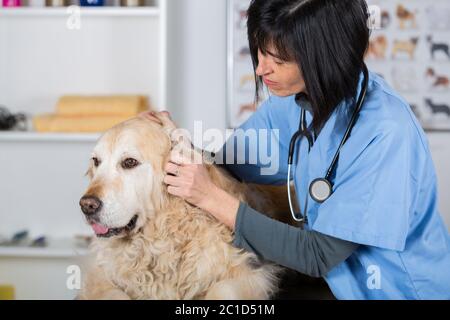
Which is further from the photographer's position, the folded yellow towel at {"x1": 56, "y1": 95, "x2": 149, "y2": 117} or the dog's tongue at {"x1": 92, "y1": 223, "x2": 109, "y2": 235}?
the folded yellow towel at {"x1": 56, "y1": 95, "x2": 149, "y2": 117}

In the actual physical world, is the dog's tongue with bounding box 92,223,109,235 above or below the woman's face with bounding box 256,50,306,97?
below

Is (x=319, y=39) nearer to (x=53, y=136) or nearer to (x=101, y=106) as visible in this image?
(x=101, y=106)

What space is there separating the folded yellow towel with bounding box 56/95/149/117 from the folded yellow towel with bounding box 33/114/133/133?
1.0 inches

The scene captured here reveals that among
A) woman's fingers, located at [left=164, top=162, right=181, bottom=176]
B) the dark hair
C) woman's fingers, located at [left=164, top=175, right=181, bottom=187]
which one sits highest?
the dark hair

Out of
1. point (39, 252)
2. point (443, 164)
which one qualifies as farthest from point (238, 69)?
point (39, 252)

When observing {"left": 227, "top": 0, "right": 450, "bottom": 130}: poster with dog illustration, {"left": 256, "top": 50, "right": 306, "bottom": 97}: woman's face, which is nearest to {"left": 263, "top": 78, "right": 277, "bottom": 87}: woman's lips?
{"left": 256, "top": 50, "right": 306, "bottom": 97}: woman's face

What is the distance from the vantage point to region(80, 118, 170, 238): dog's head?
1.24 m

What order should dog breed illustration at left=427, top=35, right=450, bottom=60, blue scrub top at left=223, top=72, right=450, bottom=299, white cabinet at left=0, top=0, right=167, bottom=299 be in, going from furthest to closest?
dog breed illustration at left=427, top=35, right=450, bottom=60 < white cabinet at left=0, top=0, right=167, bottom=299 < blue scrub top at left=223, top=72, right=450, bottom=299

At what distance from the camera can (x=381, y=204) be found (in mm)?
1157

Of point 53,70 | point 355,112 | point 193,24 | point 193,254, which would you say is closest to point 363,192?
point 355,112

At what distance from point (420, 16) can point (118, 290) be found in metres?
2.23

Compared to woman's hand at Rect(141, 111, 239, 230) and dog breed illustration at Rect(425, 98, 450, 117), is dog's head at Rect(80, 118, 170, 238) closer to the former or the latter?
woman's hand at Rect(141, 111, 239, 230)

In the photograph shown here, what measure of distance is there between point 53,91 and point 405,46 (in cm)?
172
